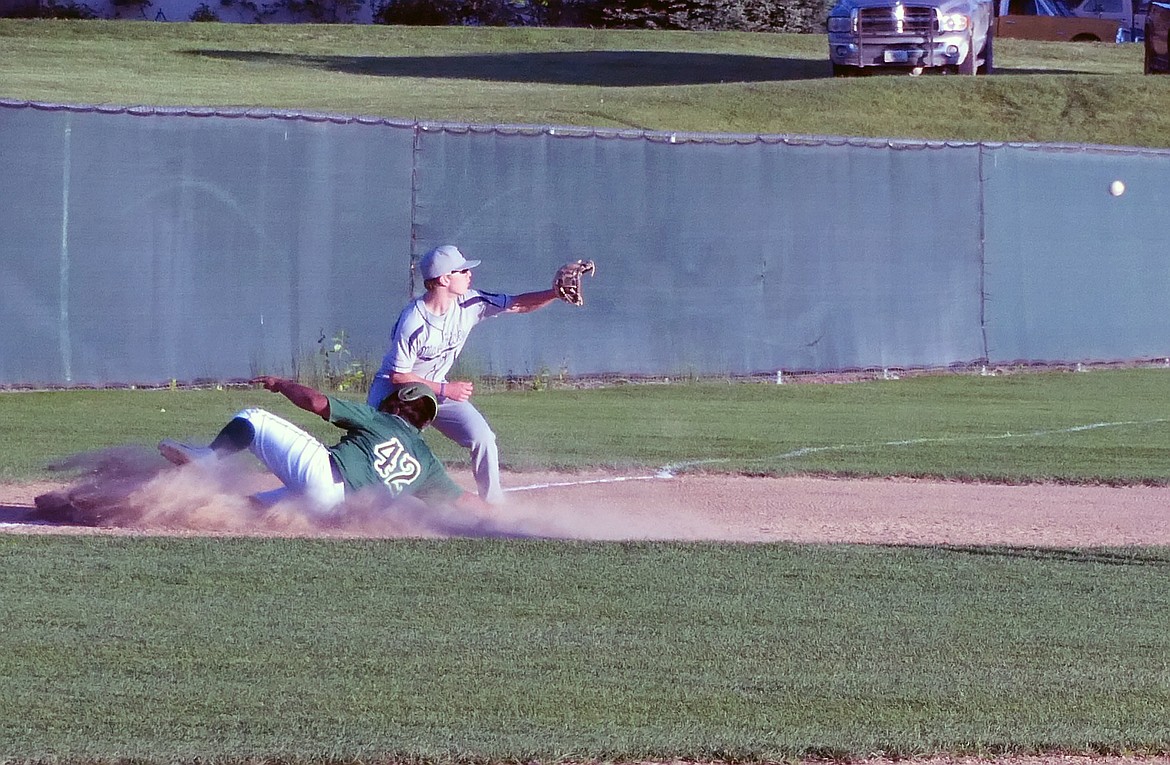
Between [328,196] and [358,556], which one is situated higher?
[328,196]

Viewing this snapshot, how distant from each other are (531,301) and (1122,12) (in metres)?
39.7

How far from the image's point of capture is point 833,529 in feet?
27.1

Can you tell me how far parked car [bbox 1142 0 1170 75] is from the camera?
28141 millimetres

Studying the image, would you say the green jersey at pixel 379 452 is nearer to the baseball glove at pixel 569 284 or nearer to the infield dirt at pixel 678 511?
the infield dirt at pixel 678 511

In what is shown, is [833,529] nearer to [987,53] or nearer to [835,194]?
[835,194]

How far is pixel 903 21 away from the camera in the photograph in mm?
26125

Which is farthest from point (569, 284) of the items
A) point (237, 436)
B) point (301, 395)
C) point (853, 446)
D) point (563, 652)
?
point (853, 446)

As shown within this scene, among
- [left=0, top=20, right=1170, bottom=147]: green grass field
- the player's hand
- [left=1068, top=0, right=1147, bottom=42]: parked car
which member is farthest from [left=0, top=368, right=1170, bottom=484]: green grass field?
[left=1068, top=0, right=1147, bottom=42]: parked car

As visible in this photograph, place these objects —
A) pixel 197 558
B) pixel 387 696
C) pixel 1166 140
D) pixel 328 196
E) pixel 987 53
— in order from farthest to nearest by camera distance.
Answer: pixel 987 53 → pixel 1166 140 → pixel 328 196 → pixel 197 558 → pixel 387 696

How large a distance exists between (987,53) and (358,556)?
23.7 meters

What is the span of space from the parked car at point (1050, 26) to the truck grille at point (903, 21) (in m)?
17.7

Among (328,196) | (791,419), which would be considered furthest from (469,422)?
(328,196)

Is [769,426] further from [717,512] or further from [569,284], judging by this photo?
[569,284]

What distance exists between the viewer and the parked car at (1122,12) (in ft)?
143
